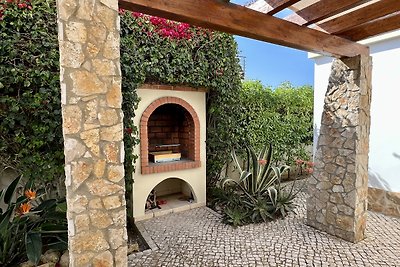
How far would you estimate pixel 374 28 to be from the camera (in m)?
3.26

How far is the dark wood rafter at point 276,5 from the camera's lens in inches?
98.2

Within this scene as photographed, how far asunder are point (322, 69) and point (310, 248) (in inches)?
168

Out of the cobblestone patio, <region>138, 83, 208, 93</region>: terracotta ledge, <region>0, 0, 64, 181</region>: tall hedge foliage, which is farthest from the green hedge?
the cobblestone patio

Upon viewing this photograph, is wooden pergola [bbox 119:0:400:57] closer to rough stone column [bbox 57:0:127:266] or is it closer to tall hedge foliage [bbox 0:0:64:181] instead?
rough stone column [bbox 57:0:127:266]

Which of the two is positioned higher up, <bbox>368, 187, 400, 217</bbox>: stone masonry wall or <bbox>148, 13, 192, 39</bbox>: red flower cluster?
<bbox>148, 13, 192, 39</bbox>: red flower cluster

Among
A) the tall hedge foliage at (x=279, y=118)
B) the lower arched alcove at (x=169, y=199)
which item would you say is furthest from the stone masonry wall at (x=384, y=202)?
the lower arched alcove at (x=169, y=199)

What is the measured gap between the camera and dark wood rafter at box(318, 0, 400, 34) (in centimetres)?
274

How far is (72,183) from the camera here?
69.1 inches

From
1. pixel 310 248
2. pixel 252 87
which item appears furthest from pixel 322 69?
pixel 310 248

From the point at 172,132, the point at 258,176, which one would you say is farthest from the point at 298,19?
the point at 172,132

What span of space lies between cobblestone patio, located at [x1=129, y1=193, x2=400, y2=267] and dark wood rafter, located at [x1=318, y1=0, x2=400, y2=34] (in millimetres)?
3143

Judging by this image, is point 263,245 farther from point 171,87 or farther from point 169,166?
point 171,87

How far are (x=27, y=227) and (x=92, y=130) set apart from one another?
241 cm

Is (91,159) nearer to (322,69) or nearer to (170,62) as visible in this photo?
(170,62)
